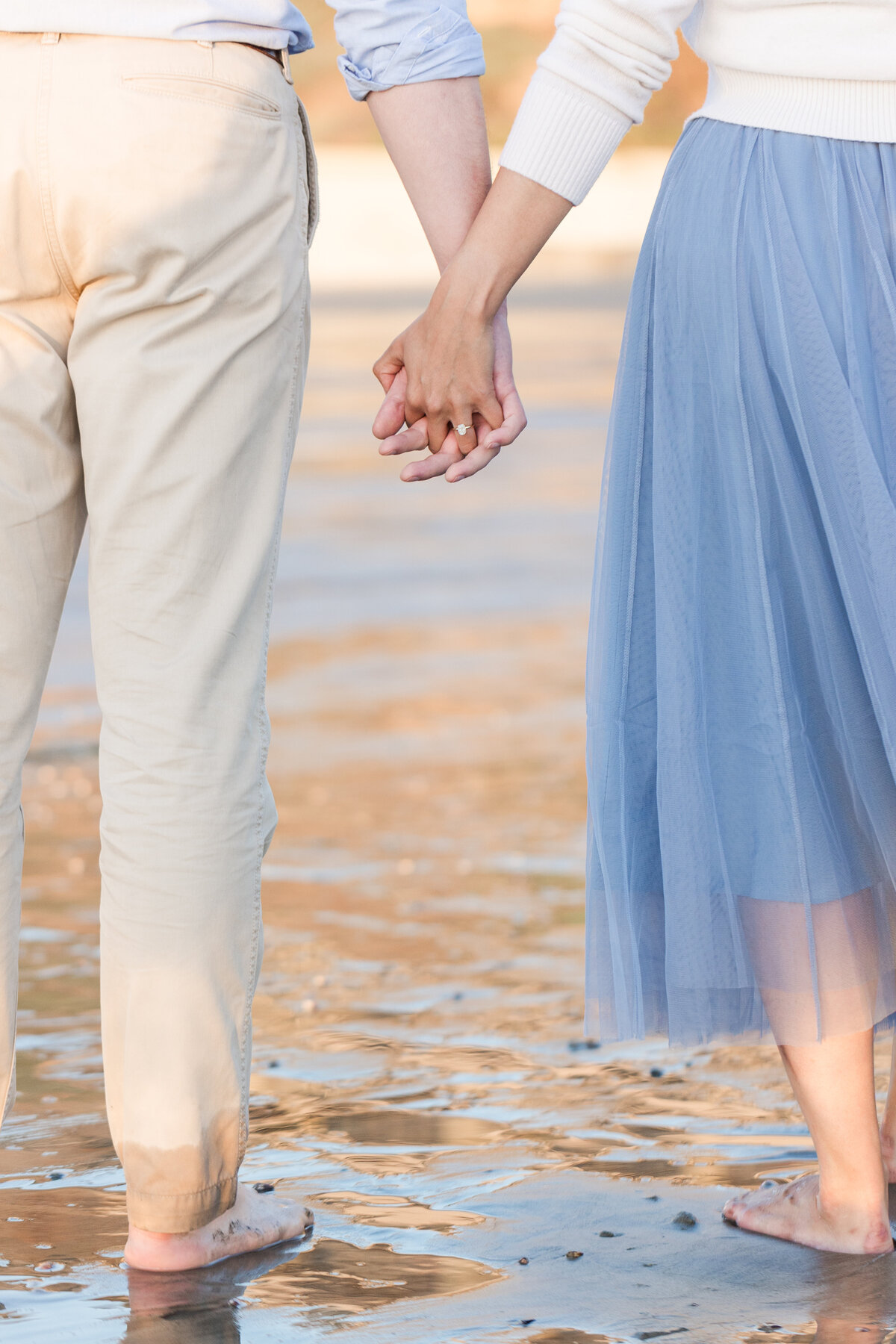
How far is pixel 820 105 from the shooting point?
5.95 ft

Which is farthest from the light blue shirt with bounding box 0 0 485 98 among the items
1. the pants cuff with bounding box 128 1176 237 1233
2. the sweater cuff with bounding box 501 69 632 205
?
the pants cuff with bounding box 128 1176 237 1233

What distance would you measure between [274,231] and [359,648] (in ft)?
11.7

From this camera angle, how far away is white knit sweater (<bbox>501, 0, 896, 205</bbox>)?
70.1 inches

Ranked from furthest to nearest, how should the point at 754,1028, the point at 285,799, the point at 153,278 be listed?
the point at 285,799
the point at 754,1028
the point at 153,278

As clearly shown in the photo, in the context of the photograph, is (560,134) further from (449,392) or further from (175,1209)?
(175,1209)

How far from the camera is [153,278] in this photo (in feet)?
5.60

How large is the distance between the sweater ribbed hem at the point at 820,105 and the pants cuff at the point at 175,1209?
122 centimetres

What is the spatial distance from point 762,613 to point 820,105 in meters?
0.51

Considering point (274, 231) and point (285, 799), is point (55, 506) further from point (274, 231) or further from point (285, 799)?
point (285, 799)

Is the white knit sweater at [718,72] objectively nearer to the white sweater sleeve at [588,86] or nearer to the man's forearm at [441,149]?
the white sweater sleeve at [588,86]

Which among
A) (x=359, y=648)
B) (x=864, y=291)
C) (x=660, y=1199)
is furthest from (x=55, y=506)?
(x=359, y=648)

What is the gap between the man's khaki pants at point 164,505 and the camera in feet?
5.50

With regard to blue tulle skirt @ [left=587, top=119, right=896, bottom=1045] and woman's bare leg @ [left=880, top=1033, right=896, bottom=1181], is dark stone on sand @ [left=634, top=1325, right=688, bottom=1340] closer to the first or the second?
blue tulle skirt @ [left=587, top=119, right=896, bottom=1045]

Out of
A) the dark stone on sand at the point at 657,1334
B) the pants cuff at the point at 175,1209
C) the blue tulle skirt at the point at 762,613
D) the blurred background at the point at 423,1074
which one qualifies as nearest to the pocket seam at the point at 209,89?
the blue tulle skirt at the point at 762,613
